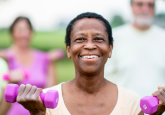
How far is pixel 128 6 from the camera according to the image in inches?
180

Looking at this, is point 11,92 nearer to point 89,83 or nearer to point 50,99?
point 50,99

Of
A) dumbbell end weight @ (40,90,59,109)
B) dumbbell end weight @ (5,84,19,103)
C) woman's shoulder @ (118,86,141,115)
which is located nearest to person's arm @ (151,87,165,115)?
woman's shoulder @ (118,86,141,115)

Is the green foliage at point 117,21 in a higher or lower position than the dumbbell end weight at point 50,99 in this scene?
higher

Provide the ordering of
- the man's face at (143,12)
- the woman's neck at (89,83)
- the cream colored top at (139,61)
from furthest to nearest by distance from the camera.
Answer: the man's face at (143,12) < the cream colored top at (139,61) < the woman's neck at (89,83)

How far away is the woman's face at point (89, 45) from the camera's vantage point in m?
2.07

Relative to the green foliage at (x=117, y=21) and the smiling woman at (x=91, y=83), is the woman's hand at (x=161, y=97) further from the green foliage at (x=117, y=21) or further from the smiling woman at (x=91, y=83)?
the green foliage at (x=117, y=21)

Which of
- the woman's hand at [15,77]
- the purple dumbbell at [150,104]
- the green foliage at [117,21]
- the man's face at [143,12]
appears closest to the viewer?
the purple dumbbell at [150,104]

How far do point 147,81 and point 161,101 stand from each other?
224 centimetres

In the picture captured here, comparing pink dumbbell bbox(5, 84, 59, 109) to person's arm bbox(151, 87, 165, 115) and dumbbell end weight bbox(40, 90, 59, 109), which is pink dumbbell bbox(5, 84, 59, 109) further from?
person's arm bbox(151, 87, 165, 115)

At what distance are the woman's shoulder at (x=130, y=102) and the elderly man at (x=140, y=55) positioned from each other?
6.13ft

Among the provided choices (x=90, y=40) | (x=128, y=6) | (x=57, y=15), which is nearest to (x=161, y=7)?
(x=128, y=6)

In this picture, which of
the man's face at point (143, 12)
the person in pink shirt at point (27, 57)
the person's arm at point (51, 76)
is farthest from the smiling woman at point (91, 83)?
the person's arm at point (51, 76)

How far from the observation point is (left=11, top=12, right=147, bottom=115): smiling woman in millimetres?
2066

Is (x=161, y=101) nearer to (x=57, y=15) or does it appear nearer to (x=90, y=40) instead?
(x=90, y=40)
